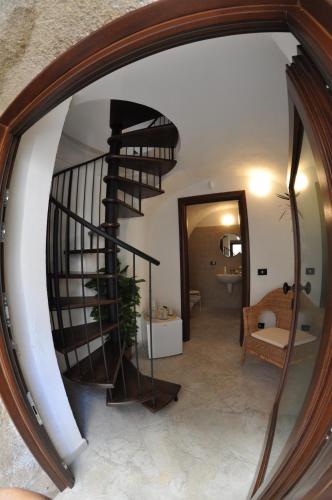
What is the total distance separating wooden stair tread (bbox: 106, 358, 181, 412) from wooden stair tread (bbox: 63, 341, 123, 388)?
0.18 m

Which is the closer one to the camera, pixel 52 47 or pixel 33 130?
pixel 52 47

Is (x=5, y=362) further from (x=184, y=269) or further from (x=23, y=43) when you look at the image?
(x=184, y=269)

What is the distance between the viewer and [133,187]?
7.72 ft

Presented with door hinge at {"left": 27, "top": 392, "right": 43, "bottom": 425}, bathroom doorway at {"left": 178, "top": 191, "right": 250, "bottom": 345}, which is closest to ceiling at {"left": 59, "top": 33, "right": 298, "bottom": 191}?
door hinge at {"left": 27, "top": 392, "right": 43, "bottom": 425}

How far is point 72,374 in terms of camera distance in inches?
67.1

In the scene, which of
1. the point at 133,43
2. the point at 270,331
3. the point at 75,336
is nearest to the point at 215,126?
the point at 133,43

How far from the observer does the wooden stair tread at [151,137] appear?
208 centimetres

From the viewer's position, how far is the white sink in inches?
192

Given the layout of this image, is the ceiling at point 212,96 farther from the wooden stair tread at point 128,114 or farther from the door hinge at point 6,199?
the door hinge at point 6,199

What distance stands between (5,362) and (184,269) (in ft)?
8.52

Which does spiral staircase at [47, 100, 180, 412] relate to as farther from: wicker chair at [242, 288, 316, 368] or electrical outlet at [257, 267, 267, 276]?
electrical outlet at [257, 267, 267, 276]

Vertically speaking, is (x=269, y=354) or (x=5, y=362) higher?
(x=5, y=362)

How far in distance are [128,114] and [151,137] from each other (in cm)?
30

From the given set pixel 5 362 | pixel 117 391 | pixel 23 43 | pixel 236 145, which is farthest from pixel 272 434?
pixel 236 145
